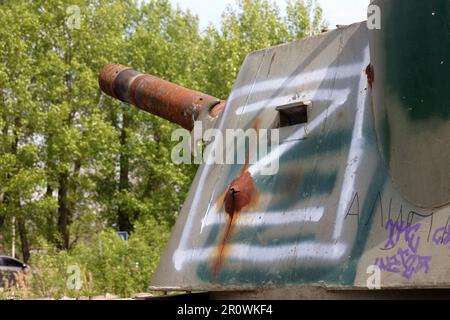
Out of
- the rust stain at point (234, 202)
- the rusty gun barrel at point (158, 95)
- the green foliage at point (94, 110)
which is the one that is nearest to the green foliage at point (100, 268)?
the green foliage at point (94, 110)

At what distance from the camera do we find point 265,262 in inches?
165

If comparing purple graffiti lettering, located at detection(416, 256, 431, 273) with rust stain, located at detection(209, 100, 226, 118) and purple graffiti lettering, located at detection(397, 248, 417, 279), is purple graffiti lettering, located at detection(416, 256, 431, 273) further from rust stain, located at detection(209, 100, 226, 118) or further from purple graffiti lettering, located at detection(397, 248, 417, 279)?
rust stain, located at detection(209, 100, 226, 118)

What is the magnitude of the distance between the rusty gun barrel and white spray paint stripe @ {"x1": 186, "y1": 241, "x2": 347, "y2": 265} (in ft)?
5.04

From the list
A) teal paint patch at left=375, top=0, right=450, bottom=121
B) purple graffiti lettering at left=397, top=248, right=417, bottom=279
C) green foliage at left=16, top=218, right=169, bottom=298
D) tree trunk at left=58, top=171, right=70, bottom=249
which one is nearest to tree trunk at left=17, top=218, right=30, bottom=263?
tree trunk at left=58, top=171, right=70, bottom=249

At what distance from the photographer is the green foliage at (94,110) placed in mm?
19953

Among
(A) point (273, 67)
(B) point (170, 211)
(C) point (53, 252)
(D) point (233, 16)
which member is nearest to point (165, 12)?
(D) point (233, 16)

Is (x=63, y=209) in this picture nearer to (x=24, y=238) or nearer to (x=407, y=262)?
(x=24, y=238)

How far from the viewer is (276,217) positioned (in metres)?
4.29

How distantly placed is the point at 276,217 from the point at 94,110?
17747 mm

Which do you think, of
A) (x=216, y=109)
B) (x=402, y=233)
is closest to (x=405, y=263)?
(x=402, y=233)

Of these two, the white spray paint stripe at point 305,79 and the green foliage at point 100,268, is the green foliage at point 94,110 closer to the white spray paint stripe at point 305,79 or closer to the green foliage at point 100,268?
the green foliage at point 100,268

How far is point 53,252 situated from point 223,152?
1074 cm

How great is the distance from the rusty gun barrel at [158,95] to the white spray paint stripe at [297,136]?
1213mm

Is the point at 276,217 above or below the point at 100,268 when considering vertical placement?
below
